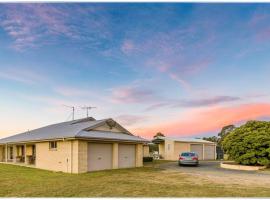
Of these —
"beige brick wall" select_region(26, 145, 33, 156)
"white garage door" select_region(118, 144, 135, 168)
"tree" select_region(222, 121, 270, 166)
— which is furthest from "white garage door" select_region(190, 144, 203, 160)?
"beige brick wall" select_region(26, 145, 33, 156)

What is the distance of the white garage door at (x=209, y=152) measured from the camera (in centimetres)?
4284

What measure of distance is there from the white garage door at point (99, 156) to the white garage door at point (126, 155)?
1.11 meters

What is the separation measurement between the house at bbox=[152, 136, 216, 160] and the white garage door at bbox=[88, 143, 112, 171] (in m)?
16.7

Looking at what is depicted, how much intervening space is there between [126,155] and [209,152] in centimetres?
2118

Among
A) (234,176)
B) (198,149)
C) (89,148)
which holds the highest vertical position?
(89,148)

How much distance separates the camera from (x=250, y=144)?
24656mm

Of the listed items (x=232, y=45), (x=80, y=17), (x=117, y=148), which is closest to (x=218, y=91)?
(x=232, y=45)

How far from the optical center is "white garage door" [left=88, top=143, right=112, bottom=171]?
22.2m

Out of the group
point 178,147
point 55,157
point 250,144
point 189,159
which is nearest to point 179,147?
point 178,147

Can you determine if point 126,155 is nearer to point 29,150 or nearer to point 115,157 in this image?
point 115,157

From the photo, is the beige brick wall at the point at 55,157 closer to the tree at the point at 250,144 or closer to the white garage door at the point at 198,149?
the tree at the point at 250,144

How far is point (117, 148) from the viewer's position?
965 inches

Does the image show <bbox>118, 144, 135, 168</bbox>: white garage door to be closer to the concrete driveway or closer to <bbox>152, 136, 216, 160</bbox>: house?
the concrete driveway

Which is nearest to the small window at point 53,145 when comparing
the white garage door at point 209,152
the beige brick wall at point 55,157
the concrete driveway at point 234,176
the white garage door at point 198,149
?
the beige brick wall at point 55,157
